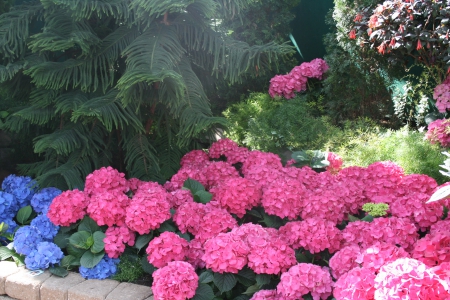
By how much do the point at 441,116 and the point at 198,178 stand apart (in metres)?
2.46

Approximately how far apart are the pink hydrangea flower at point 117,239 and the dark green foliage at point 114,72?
627mm

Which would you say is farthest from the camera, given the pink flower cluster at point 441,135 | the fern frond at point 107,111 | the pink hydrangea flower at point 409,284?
the pink flower cluster at point 441,135

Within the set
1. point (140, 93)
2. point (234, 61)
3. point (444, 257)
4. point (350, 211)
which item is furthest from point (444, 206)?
point (140, 93)

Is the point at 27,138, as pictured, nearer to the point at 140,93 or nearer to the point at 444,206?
the point at 140,93

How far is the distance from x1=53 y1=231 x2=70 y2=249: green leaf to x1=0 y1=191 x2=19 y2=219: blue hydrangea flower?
430 mm

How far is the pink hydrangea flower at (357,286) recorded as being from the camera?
1.56 metres

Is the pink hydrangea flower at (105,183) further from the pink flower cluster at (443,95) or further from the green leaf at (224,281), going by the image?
the pink flower cluster at (443,95)

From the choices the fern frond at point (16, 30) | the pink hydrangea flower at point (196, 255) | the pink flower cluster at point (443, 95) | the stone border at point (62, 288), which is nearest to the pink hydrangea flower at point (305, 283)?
the pink hydrangea flower at point (196, 255)

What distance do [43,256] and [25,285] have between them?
15 centimetres

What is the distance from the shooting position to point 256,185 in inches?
99.9

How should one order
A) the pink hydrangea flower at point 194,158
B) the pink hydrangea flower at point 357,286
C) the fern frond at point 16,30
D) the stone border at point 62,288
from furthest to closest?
the pink hydrangea flower at point 194,158 → the fern frond at point 16,30 → the stone border at point 62,288 → the pink hydrangea flower at point 357,286

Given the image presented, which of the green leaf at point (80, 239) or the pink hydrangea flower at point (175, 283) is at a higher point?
the pink hydrangea flower at point (175, 283)

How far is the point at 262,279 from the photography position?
1.95 m

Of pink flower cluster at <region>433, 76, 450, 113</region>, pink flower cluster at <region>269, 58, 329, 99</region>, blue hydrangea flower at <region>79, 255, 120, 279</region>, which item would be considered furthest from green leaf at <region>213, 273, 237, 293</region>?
pink flower cluster at <region>269, 58, 329, 99</region>
